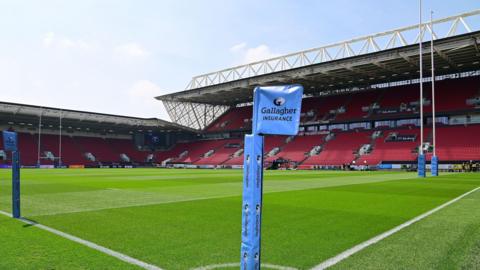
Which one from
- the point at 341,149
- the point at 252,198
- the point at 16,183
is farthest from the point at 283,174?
the point at 252,198

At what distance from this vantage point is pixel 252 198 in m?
4.26

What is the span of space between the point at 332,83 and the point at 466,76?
19.7 meters

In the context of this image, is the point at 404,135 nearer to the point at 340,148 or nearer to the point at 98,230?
the point at 340,148

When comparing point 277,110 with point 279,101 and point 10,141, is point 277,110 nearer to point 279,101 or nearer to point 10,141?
point 279,101

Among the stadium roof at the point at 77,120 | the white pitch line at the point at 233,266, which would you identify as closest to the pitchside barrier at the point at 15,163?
the white pitch line at the point at 233,266

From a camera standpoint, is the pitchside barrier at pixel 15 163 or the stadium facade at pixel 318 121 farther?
the stadium facade at pixel 318 121

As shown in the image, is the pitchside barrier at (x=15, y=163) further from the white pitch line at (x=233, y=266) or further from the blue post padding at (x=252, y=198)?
the blue post padding at (x=252, y=198)

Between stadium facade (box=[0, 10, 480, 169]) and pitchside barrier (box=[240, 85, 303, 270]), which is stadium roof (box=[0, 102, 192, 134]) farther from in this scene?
pitchside barrier (box=[240, 85, 303, 270])

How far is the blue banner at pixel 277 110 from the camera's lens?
4.07m

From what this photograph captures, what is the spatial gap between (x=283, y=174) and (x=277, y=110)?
1381 inches

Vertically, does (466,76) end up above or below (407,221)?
above

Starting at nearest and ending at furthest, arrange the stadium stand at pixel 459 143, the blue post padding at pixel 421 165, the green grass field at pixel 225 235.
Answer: the green grass field at pixel 225 235 → the blue post padding at pixel 421 165 → the stadium stand at pixel 459 143

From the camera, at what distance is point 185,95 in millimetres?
69750

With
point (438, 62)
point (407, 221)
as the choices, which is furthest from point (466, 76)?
point (407, 221)
